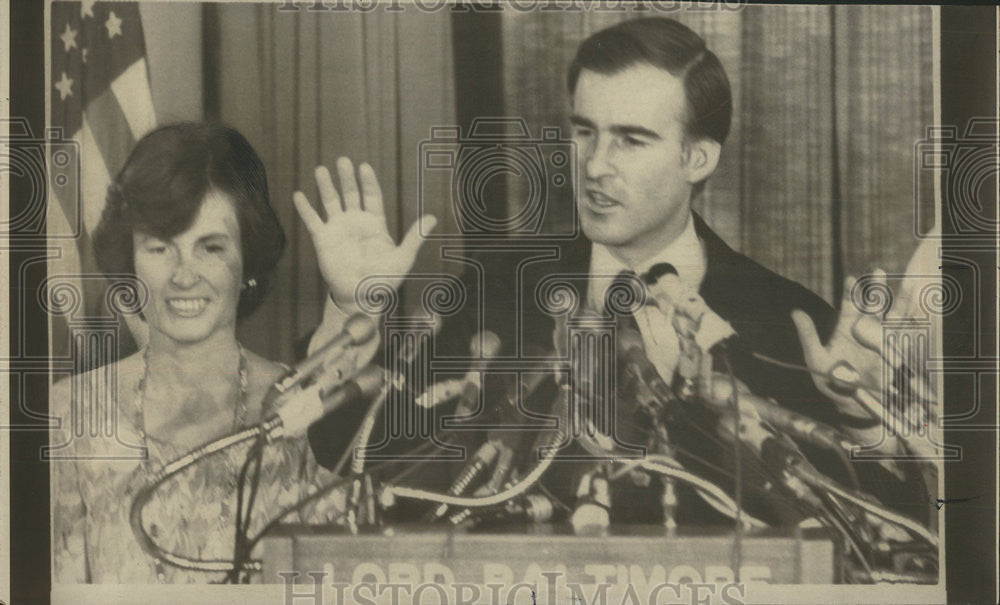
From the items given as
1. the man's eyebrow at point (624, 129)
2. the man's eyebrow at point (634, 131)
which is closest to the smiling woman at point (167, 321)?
the man's eyebrow at point (624, 129)

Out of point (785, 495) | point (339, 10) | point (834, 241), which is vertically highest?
point (339, 10)

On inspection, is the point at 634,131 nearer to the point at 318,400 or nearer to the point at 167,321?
the point at 318,400

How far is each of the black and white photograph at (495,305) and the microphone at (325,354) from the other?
0.03ft

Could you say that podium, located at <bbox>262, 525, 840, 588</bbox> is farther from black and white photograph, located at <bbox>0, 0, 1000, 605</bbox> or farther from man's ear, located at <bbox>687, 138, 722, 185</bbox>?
man's ear, located at <bbox>687, 138, 722, 185</bbox>

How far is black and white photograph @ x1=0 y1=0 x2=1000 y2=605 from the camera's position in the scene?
109 inches

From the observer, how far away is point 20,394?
279 centimetres

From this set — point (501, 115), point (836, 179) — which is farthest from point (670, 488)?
point (501, 115)

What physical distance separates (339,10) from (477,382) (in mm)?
1271

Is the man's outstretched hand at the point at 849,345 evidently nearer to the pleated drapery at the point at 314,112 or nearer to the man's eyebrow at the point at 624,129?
the man's eyebrow at the point at 624,129

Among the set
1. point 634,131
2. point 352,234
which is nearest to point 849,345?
point 634,131

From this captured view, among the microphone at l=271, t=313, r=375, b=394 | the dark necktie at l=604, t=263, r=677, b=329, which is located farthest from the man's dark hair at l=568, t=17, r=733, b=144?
the microphone at l=271, t=313, r=375, b=394

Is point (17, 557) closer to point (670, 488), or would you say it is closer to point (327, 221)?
point (327, 221)

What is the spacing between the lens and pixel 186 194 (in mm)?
2793

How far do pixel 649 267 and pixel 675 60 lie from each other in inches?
26.2
